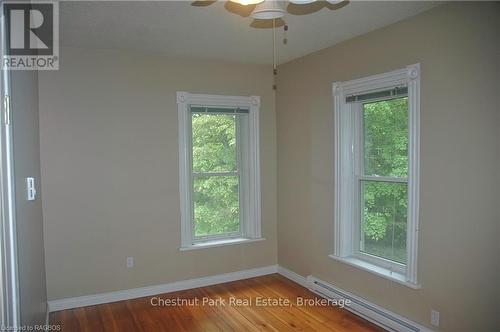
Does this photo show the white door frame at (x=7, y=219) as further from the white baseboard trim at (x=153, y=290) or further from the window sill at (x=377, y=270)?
the window sill at (x=377, y=270)

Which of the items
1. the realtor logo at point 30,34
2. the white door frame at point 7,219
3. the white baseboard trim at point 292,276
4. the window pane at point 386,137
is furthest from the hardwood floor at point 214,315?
the realtor logo at point 30,34

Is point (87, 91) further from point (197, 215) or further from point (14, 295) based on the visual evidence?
point (14, 295)

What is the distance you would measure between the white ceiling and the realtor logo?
0.30 ft

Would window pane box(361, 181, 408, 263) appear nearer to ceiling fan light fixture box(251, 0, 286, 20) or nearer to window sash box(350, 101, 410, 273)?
window sash box(350, 101, 410, 273)

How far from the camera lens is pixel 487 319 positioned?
2359 mm

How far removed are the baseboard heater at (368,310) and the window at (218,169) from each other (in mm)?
979

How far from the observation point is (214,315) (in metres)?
3.33

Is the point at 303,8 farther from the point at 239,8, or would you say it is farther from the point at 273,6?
the point at 273,6

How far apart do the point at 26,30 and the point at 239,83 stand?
2.42 meters

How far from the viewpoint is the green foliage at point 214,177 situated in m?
4.06

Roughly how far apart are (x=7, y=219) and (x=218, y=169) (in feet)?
9.64

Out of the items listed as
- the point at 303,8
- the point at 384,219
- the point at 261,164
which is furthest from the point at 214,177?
the point at 303,8

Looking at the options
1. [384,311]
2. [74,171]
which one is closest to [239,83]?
[74,171]

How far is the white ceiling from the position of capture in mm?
2514
